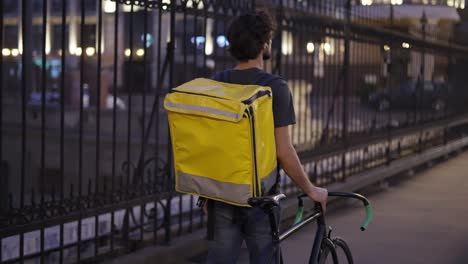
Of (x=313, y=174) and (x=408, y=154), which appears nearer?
(x=313, y=174)

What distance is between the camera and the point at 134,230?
6438mm

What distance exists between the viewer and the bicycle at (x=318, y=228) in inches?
138

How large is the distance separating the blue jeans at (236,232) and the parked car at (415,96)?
839 cm

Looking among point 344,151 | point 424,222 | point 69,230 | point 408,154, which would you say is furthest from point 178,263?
point 408,154

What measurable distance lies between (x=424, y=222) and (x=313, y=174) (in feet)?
4.71

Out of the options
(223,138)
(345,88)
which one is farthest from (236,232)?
(345,88)

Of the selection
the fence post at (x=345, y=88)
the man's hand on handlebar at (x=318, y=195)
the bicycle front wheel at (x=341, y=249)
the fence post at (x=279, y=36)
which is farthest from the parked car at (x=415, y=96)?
the man's hand on handlebar at (x=318, y=195)

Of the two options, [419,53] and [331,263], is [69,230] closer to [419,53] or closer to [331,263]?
[331,263]

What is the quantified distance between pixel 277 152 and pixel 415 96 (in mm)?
10987

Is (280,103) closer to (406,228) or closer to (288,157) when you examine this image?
(288,157)

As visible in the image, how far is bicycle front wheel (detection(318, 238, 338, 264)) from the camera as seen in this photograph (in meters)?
4.09

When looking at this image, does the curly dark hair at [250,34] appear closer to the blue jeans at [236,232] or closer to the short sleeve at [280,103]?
the short sleeve at [280,103]

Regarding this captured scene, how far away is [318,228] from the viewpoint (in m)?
4.06

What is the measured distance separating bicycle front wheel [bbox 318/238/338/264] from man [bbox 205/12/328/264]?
468mm
